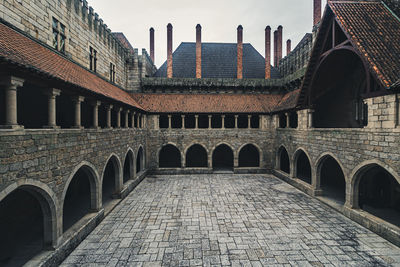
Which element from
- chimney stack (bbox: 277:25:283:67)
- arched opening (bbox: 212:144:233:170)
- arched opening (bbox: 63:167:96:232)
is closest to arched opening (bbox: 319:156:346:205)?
arched opening (bbox: 212:144:233:170)

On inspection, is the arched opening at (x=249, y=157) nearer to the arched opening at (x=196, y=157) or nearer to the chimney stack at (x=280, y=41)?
the arched opening at (x=196, y=157)

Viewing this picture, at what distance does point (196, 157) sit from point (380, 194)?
46.6ft

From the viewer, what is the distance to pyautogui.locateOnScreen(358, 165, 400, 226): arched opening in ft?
29.0

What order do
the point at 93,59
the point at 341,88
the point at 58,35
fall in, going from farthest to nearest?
the point at 93,59
the point at 341,88
the point at 58,35

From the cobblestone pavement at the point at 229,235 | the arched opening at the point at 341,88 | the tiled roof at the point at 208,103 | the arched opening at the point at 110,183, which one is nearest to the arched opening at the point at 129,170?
the arched opening at the point at 110,183

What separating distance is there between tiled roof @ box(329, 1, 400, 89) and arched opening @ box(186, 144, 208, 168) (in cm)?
1466

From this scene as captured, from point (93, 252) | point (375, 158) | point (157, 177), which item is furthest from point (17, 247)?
point (375, 158)

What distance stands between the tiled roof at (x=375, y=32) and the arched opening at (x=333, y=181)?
570 centimetres

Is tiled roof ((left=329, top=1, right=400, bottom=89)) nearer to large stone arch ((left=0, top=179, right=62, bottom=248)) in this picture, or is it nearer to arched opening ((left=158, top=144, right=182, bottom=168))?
large stone arch ((left=0, top=179, right=62, bottom=248))

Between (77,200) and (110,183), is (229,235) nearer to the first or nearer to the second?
(77,200)

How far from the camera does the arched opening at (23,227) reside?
5719 mm

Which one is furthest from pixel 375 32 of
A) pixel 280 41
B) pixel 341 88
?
pixel 280 41

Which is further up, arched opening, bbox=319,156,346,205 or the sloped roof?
the sloped roof

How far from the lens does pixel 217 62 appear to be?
21953 mm
